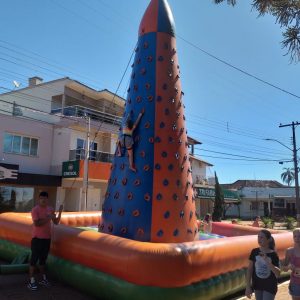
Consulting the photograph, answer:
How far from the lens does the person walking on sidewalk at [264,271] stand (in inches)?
179

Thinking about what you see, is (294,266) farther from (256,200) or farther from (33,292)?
(256,200)

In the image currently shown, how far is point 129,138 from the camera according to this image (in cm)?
743

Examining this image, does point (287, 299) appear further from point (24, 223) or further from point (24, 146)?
point (24, 146)

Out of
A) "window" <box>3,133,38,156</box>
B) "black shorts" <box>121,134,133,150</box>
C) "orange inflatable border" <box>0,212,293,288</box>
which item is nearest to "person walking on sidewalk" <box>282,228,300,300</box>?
"orange inflatable border" <box>0,212,293,288</box>

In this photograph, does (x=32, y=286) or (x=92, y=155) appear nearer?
(x=32, y=286)

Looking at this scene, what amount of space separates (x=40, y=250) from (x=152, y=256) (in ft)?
7.59

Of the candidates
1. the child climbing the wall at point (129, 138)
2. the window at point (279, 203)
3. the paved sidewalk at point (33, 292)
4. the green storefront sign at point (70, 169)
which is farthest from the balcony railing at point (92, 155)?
the window at point (279, 203)

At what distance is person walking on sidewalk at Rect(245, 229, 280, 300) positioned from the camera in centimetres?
455

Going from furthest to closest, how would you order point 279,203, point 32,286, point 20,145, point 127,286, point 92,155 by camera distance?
1. point 279,203
2. point 92,155
3. point 20,145
4. point 32,286
5. point 127,286

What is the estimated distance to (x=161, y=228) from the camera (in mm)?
6855

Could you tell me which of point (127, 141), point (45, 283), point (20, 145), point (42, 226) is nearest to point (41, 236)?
point (42, 226)

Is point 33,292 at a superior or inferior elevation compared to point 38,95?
inferior

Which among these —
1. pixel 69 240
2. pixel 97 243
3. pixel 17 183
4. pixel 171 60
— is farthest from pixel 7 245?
pixel 17 183

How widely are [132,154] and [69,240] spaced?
74.2 inches
